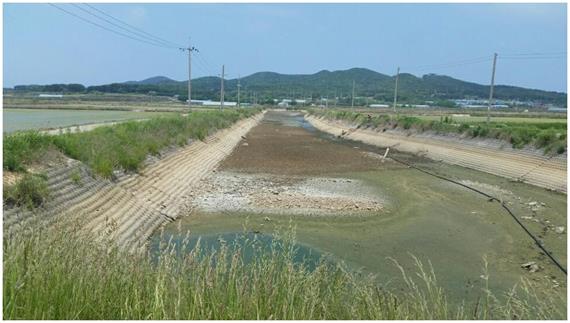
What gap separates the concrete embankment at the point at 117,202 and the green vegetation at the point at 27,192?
0.21 meters

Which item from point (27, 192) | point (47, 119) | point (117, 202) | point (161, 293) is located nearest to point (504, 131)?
point (117, 202)

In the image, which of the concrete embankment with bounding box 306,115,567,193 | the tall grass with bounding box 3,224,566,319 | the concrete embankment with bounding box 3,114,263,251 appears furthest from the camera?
the concrete embankment with bounding box 306,115,567,193

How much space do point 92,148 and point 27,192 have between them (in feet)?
18.2

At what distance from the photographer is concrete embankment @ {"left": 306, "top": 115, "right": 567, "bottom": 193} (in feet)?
72.1

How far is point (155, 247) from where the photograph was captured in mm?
10812

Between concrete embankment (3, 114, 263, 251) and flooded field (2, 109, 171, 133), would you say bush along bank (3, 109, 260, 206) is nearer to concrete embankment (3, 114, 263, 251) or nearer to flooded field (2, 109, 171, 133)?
concrete embankment (3, 114, 263, 251)

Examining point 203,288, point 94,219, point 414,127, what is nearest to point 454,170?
point 414,127

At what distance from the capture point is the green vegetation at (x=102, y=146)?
11.6m

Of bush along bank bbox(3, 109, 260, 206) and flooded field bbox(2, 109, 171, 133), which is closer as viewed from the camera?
bush along bank bbox(3, 109, 260, 206)

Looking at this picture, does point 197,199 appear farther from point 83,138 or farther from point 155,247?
point 155,247

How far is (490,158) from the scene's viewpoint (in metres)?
27.4

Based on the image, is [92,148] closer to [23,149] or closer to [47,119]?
[23,149]

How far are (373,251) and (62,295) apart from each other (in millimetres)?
8239

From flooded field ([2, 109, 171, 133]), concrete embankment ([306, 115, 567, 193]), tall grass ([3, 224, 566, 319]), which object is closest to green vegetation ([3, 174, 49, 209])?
tall grass ([3, 224, 566, 319])
